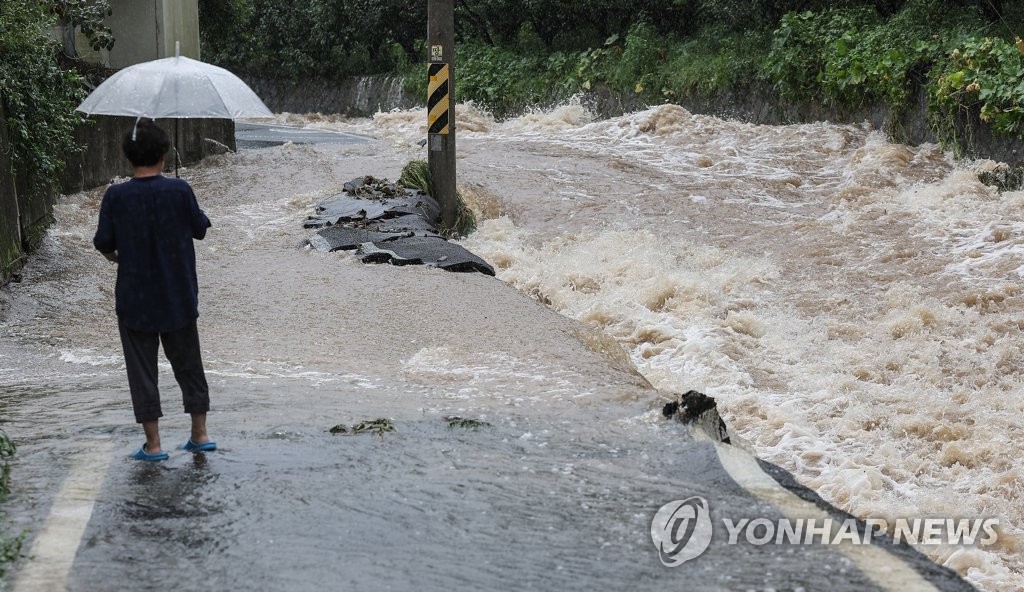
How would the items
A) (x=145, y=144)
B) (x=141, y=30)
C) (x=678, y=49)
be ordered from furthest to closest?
(x=678, y=49) < (x=141, y=30) < (x=145, y=144)

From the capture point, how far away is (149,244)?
432 cm

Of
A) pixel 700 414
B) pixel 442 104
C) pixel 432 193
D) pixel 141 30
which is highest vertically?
pixel 141 30

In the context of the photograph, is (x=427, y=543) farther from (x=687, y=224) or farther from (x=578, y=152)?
(x=578, y=152)

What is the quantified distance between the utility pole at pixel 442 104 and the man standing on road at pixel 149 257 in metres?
7.76

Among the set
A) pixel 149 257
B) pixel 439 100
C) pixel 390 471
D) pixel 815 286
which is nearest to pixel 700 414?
pixel 390 471

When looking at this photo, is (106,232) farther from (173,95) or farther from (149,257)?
(173,95)

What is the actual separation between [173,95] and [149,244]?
441 cm

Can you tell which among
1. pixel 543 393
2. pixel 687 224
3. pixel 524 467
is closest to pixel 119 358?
pixel 543 393

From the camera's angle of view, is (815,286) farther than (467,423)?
Yes

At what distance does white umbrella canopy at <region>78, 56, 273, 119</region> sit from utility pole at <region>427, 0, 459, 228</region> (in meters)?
3.59

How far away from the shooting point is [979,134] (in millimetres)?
14625

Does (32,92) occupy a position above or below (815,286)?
above

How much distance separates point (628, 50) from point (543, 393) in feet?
65.3

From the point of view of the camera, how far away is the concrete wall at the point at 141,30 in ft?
67.1
